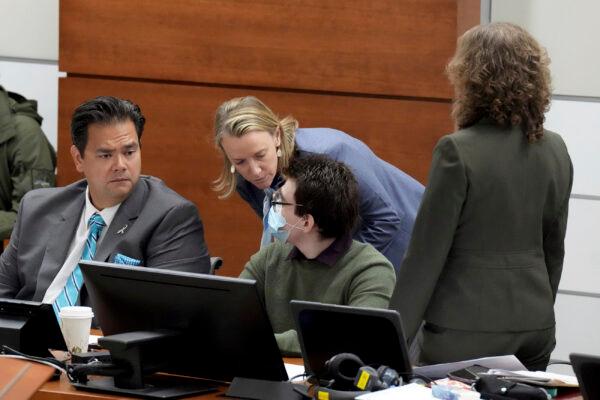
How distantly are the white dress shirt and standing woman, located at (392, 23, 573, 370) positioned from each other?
0.96m

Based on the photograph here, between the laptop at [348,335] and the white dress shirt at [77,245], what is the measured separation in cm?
99

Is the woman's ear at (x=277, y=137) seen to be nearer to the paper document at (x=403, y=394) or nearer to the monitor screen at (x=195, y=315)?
the monitor screen at (x=195, y=315)

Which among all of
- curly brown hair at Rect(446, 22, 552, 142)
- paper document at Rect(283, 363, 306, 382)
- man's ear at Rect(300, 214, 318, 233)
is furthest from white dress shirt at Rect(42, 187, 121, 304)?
curly brown hair at Rect(446, 22, 552, 142)

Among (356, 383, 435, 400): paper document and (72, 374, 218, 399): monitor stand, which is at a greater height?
(356, 383, 435, 400): paper document

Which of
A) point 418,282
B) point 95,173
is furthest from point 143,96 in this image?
point 418,282

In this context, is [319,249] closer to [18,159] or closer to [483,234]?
[483,234]

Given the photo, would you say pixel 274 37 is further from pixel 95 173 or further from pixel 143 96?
pixel 95 173

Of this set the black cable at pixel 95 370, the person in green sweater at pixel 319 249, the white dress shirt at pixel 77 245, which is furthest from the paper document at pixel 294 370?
the white dress shirt at pixel 77 245

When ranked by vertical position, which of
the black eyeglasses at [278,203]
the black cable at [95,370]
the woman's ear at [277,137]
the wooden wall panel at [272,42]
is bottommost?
the black cable at [95,370]

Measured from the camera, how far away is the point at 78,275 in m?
3.12

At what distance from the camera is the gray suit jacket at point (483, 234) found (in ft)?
8.59

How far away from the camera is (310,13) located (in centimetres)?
450

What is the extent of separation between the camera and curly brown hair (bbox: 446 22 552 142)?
8.70ft

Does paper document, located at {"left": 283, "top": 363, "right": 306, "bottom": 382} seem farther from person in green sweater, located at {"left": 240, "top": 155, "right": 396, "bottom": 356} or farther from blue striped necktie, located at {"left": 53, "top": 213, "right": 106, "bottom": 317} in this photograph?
blue striped necktie, located at {"left": 53, "top": 213, "right": 106, "bottom": 317}
